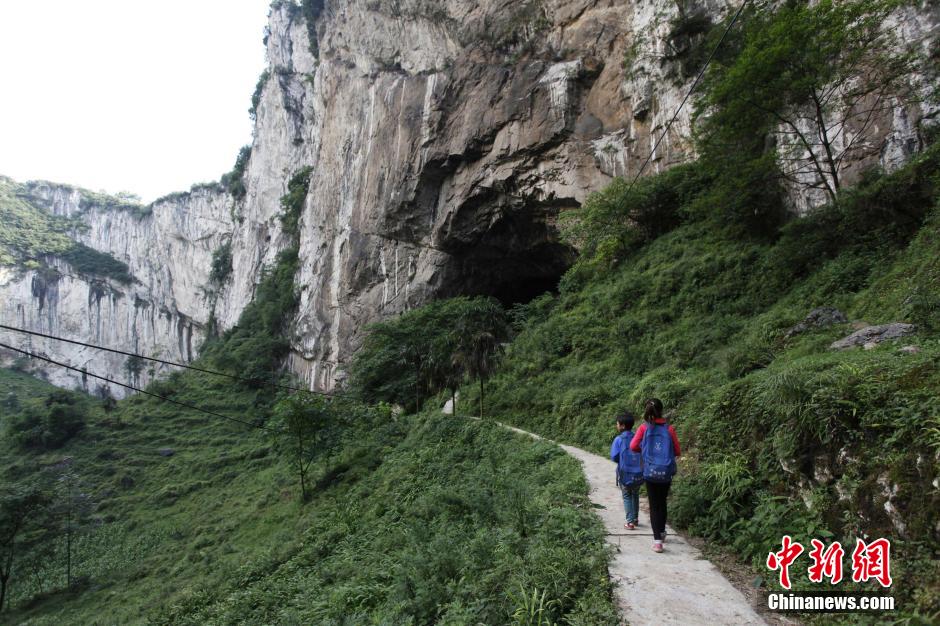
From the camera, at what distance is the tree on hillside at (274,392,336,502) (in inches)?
674

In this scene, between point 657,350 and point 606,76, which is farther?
point 606,76

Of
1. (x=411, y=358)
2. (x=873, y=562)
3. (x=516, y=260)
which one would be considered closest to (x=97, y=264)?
(x=411, y=358)

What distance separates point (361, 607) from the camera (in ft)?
16.7

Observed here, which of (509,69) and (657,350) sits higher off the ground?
(509,69)

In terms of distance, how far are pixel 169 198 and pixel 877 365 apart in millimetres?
76424

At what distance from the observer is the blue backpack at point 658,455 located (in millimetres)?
3816

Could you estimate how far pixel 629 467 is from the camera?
4242 mm

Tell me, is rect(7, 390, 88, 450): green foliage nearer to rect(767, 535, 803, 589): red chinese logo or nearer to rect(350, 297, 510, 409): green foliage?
rect(350, 297, 510, 409): green foliage

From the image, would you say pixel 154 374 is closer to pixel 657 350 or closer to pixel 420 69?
pixel 420 69

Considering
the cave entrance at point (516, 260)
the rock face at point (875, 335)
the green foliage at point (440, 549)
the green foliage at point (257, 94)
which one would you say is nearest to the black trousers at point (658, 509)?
the green foliage at point (440, 549)

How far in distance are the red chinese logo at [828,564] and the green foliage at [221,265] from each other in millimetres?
59288

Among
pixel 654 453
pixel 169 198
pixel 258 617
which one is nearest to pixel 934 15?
pixel 654 453

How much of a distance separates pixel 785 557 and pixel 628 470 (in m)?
1.28

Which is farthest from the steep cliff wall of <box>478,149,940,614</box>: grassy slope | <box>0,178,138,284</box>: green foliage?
<box>478,149,940,614</box>: grassy slope
